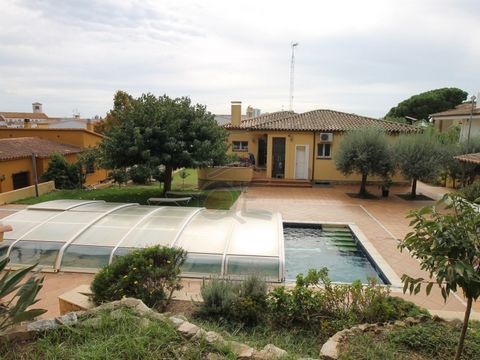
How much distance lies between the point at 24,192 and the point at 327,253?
17245 mm

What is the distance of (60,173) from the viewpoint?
77.8 ft

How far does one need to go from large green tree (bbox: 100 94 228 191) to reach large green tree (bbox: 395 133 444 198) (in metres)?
10.3

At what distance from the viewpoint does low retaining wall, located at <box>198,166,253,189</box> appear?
24141 millimetres

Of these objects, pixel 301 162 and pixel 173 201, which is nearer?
pixel 173 201

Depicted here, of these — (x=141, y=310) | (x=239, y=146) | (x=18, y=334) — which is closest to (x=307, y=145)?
(x=239, y=146)

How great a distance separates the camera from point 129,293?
7.05m

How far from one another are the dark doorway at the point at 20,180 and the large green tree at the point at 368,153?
66.8 feet

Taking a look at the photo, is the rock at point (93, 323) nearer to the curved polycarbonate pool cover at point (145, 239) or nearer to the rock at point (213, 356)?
the rock at point (213, 356)

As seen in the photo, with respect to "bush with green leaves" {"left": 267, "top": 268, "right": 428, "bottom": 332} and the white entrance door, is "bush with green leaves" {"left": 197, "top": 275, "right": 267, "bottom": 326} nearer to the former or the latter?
"bush with green leaves" {"left": 267, "top": 268, "right": 428, "bottom": 332}

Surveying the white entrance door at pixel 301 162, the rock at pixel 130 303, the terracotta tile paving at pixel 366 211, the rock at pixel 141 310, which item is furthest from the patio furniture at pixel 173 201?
the rock at pixel 141 310

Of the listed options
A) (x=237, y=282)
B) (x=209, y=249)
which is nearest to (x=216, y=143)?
(x=209, y=249)

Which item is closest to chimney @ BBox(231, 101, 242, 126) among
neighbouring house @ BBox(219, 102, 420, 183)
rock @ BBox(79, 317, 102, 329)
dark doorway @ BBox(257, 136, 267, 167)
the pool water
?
neighbouring house @ BBox(219, 102, 420, 183)

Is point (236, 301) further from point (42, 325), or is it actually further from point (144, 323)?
point (42, 325)

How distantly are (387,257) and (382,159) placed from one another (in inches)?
408
